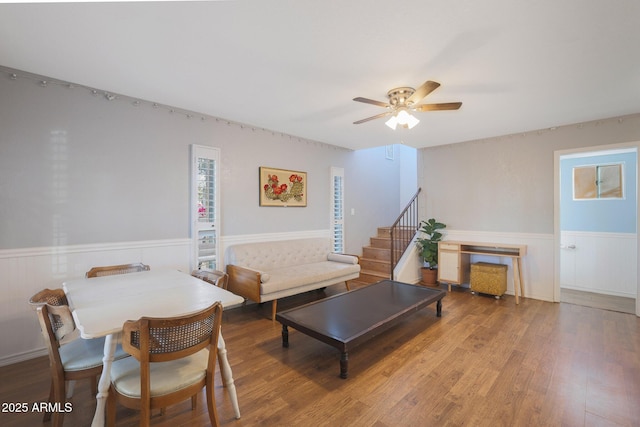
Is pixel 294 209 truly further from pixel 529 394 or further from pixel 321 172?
pixel 529 394

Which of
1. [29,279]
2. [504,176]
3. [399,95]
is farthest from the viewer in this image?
[504,176]

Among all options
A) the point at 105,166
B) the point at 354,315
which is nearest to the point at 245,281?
the point at 354,315

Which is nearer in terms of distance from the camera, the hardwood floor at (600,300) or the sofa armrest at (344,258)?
the hardwood floor at (600,300)

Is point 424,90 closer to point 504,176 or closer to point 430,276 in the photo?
point 504,176

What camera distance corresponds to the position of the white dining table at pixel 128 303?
1541 mm

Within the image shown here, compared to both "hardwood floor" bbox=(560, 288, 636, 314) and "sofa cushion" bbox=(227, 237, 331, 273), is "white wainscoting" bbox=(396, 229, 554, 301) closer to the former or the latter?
"hardwood floor" bbox=(560, 288, 636, 314)

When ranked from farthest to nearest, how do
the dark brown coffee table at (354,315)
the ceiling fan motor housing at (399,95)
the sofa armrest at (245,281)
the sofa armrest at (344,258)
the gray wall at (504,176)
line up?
1. the sofa armrest at (344,258)
2. the gray wall at (504,176)
3. the sofa armrest at (245,281)
4. the ceiling fan motor housing at (399,95)
5. the dark brown coffee table at (354,315)

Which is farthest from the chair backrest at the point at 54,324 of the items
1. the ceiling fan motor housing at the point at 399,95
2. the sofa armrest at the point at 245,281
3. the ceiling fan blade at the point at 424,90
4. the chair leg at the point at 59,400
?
the ceiling fan motor housing at the point at 399,95

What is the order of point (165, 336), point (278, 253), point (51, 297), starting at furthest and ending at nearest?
point (278, 253) → point (51, 297) → point (165, 336)

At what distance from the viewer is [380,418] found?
1.88 metres

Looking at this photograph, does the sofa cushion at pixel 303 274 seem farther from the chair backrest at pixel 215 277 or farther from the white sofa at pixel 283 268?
the chair backrest at pixel 215 277

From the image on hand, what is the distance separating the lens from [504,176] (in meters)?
4.81

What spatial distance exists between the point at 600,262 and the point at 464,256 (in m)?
2.11

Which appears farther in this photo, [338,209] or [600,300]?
[338,209]
